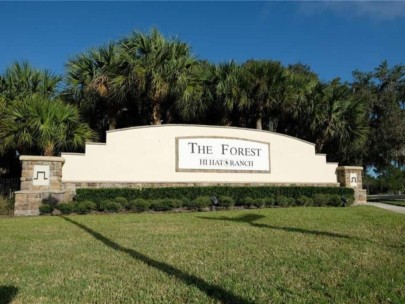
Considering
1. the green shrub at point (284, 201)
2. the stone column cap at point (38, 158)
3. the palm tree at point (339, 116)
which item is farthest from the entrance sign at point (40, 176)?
the palm tree at point (339, 116)

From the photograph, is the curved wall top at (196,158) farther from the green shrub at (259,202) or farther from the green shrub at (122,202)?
the green shrub at (259,202)

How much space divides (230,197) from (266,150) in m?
3.74

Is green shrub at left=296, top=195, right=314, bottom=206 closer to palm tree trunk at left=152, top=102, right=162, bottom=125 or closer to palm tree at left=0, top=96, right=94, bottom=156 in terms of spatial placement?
palm tree trunk at left=152, top=102, right=162, bottom=125

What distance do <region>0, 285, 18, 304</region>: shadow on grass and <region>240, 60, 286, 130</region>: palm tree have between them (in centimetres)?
1593

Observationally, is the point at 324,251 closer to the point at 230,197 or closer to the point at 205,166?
the point at 230,197

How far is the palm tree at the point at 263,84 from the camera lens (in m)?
19.7

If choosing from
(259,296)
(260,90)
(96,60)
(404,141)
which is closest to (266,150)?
(260,90)

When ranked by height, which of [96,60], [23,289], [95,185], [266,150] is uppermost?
[96,60]

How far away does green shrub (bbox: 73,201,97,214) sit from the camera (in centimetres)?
1386

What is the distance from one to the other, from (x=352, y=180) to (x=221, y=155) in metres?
7.08

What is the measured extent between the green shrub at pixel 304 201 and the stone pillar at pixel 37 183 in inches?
362


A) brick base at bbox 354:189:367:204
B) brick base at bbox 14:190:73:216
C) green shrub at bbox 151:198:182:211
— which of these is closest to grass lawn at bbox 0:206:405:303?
brick base at bbox 14:190:73:216

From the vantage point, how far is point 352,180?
2027 centimetres

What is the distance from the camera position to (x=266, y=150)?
18.8 metres
